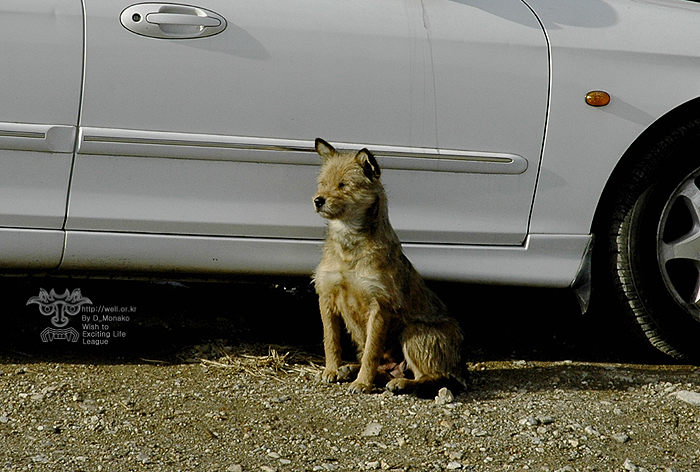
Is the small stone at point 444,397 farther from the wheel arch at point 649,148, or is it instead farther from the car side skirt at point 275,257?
the wheel arch at point 649,148

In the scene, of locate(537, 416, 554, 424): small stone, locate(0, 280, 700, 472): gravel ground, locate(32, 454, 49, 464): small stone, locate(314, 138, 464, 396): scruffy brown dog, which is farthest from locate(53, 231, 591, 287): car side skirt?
locate(32, 454, 49, 464): small stone

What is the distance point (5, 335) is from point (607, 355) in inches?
102

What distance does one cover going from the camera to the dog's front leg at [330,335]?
11.6 feet

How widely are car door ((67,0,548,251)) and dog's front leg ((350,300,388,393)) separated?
359 mm

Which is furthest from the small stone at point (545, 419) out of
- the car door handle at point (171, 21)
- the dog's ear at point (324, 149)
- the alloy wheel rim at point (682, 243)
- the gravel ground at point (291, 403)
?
the car door handle at point (171, 21)

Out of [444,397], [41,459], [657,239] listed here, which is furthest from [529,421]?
[41,459]

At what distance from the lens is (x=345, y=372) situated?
3.54 meters

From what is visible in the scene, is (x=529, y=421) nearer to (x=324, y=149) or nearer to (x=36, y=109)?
(x=324, y=149)

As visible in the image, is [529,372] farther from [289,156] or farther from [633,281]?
[289,156]

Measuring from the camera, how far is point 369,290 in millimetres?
3441

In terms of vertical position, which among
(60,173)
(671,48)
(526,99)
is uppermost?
(671,48)

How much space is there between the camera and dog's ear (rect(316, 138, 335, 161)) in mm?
3309

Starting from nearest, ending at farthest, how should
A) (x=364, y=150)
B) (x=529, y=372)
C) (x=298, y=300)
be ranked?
(x=364, y=150), (x=529, y=372), (x=298, y=300)

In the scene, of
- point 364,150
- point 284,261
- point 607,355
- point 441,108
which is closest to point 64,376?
point 284,261
